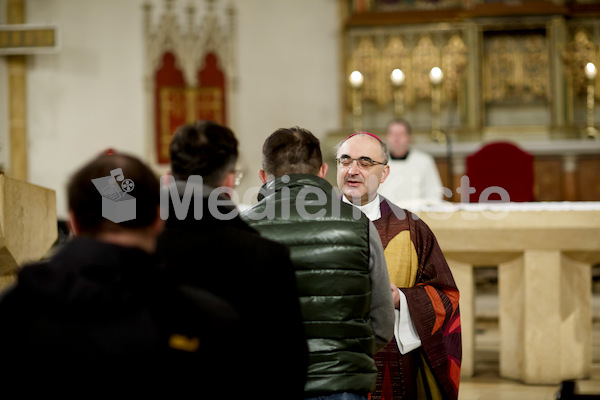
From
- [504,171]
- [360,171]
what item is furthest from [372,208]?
[504,171]

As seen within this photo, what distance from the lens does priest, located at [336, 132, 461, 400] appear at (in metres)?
3.25

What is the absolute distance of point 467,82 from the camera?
957 cm

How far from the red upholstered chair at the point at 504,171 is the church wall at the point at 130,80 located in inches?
130

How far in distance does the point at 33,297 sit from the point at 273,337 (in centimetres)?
63

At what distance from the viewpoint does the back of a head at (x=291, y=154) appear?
2.52 m

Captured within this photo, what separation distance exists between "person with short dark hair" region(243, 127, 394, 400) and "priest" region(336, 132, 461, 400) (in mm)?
750

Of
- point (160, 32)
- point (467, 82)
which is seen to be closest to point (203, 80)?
point (160, 32)

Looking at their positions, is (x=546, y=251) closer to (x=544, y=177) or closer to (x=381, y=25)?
(x=544, y=177)

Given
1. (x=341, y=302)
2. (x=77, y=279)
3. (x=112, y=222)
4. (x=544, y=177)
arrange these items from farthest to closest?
(x=544, y=177) → (x=341, y=302) → (x=112, y=222) → (x=77, y=279)

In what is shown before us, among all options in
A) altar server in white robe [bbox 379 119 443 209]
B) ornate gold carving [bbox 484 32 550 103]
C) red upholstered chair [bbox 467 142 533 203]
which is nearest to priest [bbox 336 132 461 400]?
altar server in white robe [bbox 379 119 443 209]

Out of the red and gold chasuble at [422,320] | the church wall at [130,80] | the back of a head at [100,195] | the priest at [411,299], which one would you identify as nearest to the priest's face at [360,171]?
the priest at [411,299]

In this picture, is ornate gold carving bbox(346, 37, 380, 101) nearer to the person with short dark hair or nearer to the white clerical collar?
the white clerical collar

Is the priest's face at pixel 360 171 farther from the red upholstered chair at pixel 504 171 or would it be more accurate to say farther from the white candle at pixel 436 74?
the white candle at pixel 436 74

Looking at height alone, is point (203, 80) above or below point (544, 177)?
above
